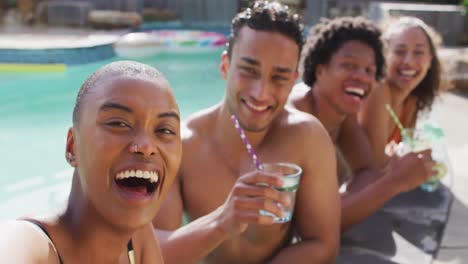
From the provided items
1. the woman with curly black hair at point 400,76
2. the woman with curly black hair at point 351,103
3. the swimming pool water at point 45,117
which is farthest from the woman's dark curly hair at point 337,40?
the swimming pool water at point 45,117

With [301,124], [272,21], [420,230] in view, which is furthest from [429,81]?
[272,21]

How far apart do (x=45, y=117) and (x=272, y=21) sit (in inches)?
251

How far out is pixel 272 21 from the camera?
2721 millimetres

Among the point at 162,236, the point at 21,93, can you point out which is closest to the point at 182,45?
the point at 21,93

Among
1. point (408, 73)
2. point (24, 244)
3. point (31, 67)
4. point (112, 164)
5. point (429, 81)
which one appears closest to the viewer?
point (24, 244)

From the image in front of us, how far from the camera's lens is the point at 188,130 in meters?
2.94

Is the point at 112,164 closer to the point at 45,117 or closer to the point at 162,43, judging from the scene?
the point at 45,117

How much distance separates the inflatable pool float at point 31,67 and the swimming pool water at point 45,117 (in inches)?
5.4

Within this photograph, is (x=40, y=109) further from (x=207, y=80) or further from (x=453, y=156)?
(x=453, y=156)

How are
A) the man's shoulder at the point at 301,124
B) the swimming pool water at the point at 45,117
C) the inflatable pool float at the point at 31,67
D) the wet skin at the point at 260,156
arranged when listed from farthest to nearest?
1. the inflatable pool float at the point at 31,67
2. the swimming pool water at the point at 45,117
3. the man's shoulder at the point at 301,124
4. the wet skin at the point at 260,156

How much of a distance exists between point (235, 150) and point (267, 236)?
460 millimetres

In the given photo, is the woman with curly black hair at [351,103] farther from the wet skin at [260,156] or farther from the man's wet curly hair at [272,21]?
the man's wet curly hair at [272,21]

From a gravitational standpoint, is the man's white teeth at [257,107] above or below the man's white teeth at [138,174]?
below

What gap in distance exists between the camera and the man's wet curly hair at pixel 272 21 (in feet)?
8.92
